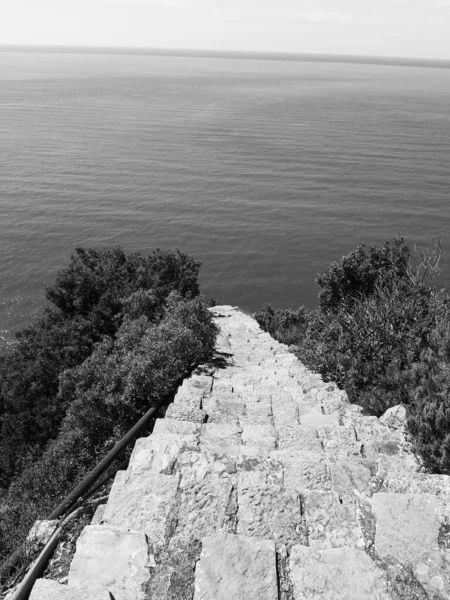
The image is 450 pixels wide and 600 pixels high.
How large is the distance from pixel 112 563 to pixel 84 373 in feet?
25.5

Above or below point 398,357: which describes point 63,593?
above

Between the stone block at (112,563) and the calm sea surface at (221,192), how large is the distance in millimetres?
27501

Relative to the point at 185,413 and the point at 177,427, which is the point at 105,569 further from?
the point at 185,413

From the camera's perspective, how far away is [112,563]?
164 inches

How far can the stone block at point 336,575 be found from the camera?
3783mm

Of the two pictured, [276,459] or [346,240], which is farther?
[346,240]

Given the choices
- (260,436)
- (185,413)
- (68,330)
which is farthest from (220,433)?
(68,330)

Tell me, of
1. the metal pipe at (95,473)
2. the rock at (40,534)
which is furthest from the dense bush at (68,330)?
the rock at (40,534)

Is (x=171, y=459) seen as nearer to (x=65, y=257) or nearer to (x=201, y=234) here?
(x=65, y=257)

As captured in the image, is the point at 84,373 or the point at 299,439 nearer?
the point at 299,439

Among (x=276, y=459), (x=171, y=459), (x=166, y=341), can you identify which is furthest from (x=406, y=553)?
(x=166, y=341)

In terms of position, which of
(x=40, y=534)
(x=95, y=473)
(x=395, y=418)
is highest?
(x=40, y=534)

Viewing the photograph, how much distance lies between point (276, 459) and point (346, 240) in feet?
127

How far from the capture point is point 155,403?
32.9 ft
